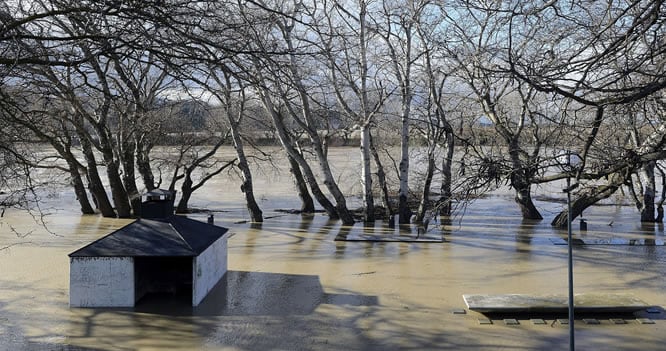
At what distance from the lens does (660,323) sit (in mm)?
10297

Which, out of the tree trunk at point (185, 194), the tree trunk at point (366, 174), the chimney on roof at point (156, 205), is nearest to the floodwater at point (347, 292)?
the chimney on roof at point (156, 205)

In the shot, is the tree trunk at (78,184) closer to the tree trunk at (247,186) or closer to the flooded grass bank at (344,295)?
the flooded grass bank at (344,295)

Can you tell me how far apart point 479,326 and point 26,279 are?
8690 millimetres

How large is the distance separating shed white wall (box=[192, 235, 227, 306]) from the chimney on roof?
104 cm

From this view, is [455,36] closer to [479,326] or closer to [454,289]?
[454,289]

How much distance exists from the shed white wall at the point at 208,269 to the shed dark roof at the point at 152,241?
0.59ft

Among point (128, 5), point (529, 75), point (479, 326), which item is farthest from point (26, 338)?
point (529, 75)

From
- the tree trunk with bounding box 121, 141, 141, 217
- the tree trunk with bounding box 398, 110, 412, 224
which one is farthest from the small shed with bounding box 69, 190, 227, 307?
the tree trunk with bounding box 121, 141, 141, 217

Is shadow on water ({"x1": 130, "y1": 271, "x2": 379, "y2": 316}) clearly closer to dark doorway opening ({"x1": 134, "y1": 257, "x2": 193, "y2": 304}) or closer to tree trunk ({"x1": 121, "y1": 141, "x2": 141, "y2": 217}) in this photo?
dark doorway opening ({"x1": 134, "y1": 257, "x2": 193, "y2": 304})

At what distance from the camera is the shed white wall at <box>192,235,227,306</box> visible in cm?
1144

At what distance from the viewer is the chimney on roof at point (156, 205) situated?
12586 mm

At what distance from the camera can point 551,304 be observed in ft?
35.1

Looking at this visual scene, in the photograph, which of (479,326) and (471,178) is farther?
(479,326)

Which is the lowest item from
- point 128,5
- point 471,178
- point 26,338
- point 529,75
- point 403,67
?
point 26,338
